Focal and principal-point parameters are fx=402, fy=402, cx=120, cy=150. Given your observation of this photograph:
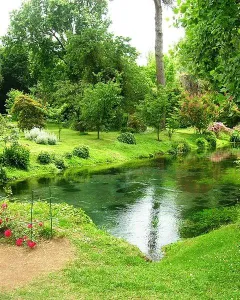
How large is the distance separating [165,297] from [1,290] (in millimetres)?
3175

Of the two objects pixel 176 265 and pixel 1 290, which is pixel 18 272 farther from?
pixel 176 265

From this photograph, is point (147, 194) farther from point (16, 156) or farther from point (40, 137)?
point (40, 137)

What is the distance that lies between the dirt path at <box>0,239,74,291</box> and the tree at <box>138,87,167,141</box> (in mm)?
25699

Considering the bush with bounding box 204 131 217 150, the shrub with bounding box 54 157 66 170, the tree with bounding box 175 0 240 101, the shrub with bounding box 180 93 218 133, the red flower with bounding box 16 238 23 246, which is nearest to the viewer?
the tree with bounding box 175 0 240 101

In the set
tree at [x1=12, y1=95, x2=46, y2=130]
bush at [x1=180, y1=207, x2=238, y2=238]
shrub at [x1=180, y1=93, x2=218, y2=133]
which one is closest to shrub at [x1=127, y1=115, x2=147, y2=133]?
shrub at [x1=180, y1=93, x2=218, y2=133]

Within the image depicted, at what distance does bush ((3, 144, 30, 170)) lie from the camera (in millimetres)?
22828

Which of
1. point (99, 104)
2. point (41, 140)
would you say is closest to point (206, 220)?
point (41, 140)

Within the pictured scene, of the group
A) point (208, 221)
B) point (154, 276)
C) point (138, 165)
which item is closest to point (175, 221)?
point (208, 221)

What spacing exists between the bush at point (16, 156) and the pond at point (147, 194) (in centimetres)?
213

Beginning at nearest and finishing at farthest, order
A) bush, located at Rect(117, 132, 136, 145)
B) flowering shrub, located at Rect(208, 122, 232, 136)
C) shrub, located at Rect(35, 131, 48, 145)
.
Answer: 1. shrub, located at Rect(35, 131, 48, 145)
2. bush, located at Rect(117, 132, 136, 145)
3. flowering shrub, located at Rect(208, 122, 232, 136)

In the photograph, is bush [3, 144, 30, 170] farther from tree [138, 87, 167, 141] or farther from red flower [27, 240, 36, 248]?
tree [138, 87, 167, 141]

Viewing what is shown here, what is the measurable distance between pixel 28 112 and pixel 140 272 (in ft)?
80.8

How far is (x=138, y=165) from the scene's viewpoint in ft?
91.3

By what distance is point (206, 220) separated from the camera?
14.4 metres
